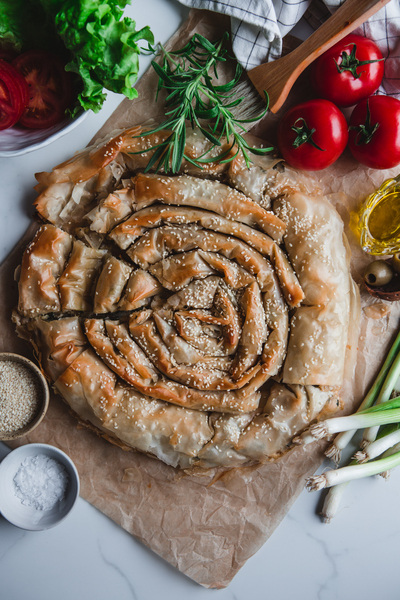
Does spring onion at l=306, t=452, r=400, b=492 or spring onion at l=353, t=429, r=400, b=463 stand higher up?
spring onion at l=353, t=429, r=400, b=463

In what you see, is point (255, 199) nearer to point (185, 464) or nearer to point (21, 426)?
point (185, 464)

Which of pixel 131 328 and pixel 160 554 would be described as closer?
pixel 131 328

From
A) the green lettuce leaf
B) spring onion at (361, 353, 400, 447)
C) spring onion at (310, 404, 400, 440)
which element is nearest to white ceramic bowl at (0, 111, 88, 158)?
the green lettuce leaf

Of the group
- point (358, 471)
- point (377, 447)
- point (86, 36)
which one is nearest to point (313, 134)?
point (86, 36)

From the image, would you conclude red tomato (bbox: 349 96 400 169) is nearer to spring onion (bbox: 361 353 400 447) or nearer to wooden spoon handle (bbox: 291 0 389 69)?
wooden spoon handle (bbox: 291 0 389 69)

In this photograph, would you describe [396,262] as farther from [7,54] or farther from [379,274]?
[7,54]

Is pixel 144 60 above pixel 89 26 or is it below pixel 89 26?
below

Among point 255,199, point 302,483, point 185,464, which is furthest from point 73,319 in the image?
point 302,483
